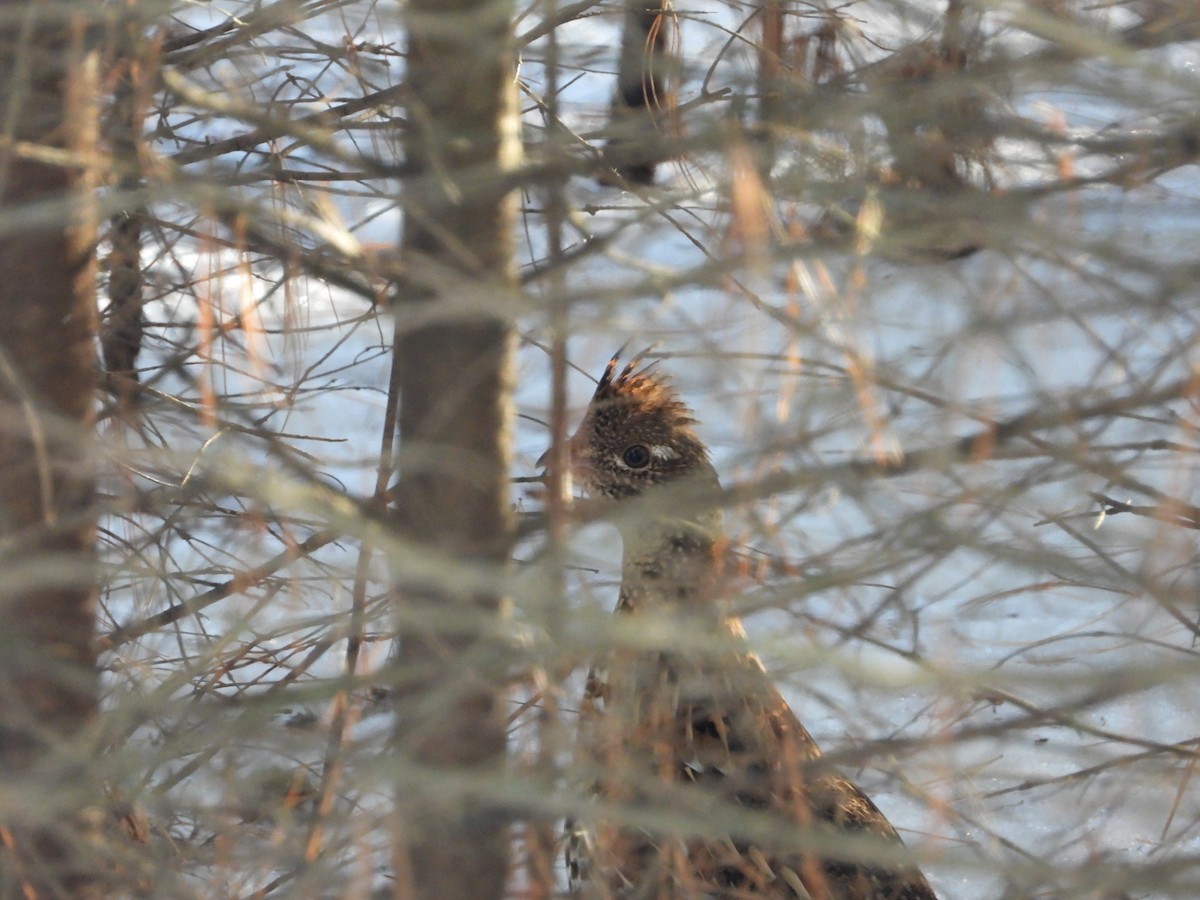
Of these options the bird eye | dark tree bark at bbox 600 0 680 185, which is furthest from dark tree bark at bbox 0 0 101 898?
the bird eye

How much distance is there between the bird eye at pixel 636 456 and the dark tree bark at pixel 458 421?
1.27 metres

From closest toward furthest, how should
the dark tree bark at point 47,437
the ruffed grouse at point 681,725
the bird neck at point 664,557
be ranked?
the dark tree bark at point 47,437, the ruffed grouse at point 681,725, the bird neck at point 664,557

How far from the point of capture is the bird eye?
355 centimetres

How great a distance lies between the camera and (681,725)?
310cm

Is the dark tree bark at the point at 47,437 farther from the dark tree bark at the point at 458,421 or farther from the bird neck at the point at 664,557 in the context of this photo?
the bird neck at the point at 664,557

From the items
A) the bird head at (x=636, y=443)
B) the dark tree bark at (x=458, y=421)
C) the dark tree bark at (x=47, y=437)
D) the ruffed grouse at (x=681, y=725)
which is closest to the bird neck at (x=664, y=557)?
the ruffed grouse at (x=681, y=725)

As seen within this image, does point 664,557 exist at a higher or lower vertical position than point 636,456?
lower

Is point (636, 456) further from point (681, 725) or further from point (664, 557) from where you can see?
point (681, 725)

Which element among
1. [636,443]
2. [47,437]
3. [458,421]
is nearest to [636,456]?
[636,443]

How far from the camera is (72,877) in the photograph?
265cm

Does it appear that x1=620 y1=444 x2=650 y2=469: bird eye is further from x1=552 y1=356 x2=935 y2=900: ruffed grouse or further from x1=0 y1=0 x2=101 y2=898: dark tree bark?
x1=0 y1=0 x2=101 y2=898: dark tree bark

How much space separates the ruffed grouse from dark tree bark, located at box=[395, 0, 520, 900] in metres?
0.22

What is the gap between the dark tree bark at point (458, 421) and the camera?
6.65 feet

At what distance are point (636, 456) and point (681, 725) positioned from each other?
76cm
